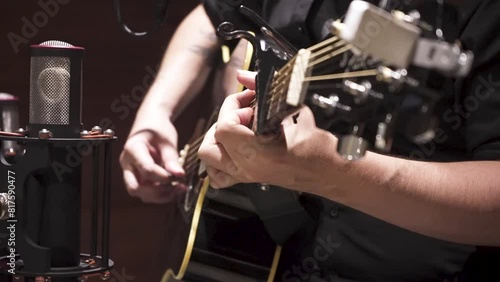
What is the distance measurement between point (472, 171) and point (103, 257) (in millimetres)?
498

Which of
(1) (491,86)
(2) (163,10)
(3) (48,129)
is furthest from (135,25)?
(1) (491,86)

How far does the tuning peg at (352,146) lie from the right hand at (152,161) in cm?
81

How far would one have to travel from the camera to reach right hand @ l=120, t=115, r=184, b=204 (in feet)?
5.20

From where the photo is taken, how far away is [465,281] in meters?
1.20

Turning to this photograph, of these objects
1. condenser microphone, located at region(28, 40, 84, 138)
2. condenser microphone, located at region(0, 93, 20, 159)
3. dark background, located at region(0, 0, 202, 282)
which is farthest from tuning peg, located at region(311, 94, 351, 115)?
dark background, located at region(0, 0, 202, 282)

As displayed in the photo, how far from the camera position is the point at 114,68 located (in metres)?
1.89

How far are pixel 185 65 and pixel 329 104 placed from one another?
0.89 metres

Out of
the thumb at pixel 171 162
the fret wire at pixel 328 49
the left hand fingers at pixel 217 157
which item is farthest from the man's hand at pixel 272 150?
the thumb at pixel 171 162

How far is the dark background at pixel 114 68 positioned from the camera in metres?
1.79

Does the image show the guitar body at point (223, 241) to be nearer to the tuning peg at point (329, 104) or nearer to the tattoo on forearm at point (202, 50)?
the tattoo on forearm at point (202, 50)

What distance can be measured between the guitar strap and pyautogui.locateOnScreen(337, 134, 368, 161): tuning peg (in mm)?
437

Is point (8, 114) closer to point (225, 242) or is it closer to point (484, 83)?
point (225, 242)

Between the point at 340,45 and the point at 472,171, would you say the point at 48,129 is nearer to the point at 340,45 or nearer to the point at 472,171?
the point at 340,45

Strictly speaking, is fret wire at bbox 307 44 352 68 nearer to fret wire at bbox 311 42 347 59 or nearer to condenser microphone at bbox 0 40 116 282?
fret wire at bbox 311 42 347 59
